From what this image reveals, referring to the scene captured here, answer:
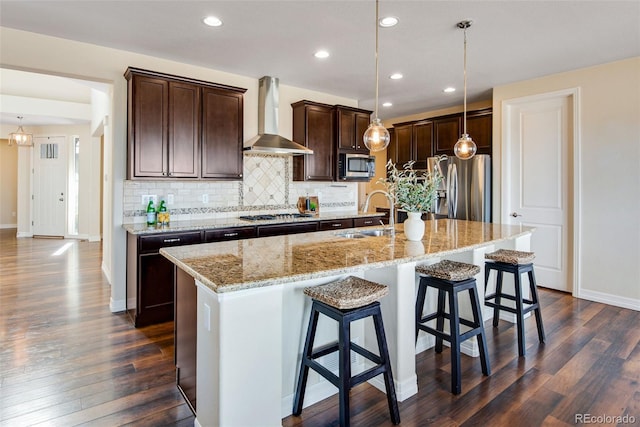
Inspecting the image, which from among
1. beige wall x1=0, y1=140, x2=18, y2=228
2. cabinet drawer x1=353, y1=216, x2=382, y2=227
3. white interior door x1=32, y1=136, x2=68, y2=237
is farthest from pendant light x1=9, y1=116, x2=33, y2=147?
cabinet drawer x1=353, y1=216, x2=382, y2=227

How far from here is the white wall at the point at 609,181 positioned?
387 cm

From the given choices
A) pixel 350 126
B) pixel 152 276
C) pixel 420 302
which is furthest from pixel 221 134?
pixel 420 302

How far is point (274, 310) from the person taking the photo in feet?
5.57

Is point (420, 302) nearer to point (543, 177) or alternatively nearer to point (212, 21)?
point (212, 21)

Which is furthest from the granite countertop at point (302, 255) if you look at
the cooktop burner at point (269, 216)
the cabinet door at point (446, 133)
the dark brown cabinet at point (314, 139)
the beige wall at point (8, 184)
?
the beige wall at point (8, 184)

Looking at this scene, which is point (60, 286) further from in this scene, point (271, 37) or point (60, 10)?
point (271, 37)

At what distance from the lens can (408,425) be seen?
1948 mm

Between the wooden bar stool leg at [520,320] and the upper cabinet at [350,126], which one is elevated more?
the upper cabinet at [350,126]

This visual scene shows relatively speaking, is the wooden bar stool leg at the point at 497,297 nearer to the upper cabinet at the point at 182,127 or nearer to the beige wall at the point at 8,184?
the upper cabinet at the point at 182,127

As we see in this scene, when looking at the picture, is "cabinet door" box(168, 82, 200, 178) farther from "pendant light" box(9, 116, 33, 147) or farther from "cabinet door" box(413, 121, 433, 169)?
"pendant light" box(9, 116, 33, 147)

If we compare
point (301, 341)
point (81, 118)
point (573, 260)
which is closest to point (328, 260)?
point (301, 341)

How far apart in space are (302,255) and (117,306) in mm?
2653

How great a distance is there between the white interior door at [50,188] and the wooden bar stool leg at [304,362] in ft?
29.3

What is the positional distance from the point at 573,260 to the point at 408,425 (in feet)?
11.8
